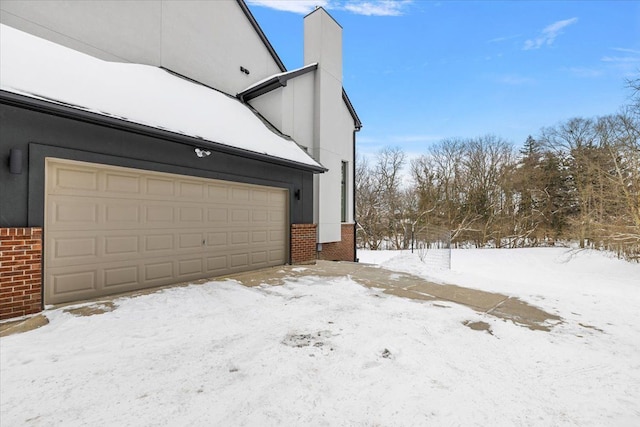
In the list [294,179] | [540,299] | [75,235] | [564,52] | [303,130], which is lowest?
[540,299]

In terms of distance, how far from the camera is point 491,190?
2281 cm

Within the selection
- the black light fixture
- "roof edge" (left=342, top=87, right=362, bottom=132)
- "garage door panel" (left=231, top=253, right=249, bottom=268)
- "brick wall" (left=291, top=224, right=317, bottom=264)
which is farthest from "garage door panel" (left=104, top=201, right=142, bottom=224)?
"roof edge" (left=342, top=87, right=362, bottom=132)

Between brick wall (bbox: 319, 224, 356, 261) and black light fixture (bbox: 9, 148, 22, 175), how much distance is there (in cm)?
758

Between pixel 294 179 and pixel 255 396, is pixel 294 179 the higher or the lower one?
the higher one

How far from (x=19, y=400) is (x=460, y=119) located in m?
31.5

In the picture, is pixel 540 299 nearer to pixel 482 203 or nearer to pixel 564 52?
pixel 564 52

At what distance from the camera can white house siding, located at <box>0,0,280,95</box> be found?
18.6 feet

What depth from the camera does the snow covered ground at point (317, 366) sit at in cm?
195

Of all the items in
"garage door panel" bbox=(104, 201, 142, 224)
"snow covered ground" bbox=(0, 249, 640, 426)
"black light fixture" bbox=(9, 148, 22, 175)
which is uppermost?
"black light fixture" bbox=(9, 148, 22, 175)

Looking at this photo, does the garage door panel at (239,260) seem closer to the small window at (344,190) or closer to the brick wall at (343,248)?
the brick wall at (343,248)

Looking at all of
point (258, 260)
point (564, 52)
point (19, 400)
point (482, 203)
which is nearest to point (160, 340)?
point (19, 400)

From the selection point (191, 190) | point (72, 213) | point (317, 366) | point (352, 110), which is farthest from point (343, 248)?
point (317, 366)

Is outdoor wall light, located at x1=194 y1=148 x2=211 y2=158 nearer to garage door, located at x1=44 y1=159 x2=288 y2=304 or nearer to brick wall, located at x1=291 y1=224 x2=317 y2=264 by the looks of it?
garage door, located at x1=44 y1=159 x2=288 y2=304

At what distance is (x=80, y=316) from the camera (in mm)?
3645
